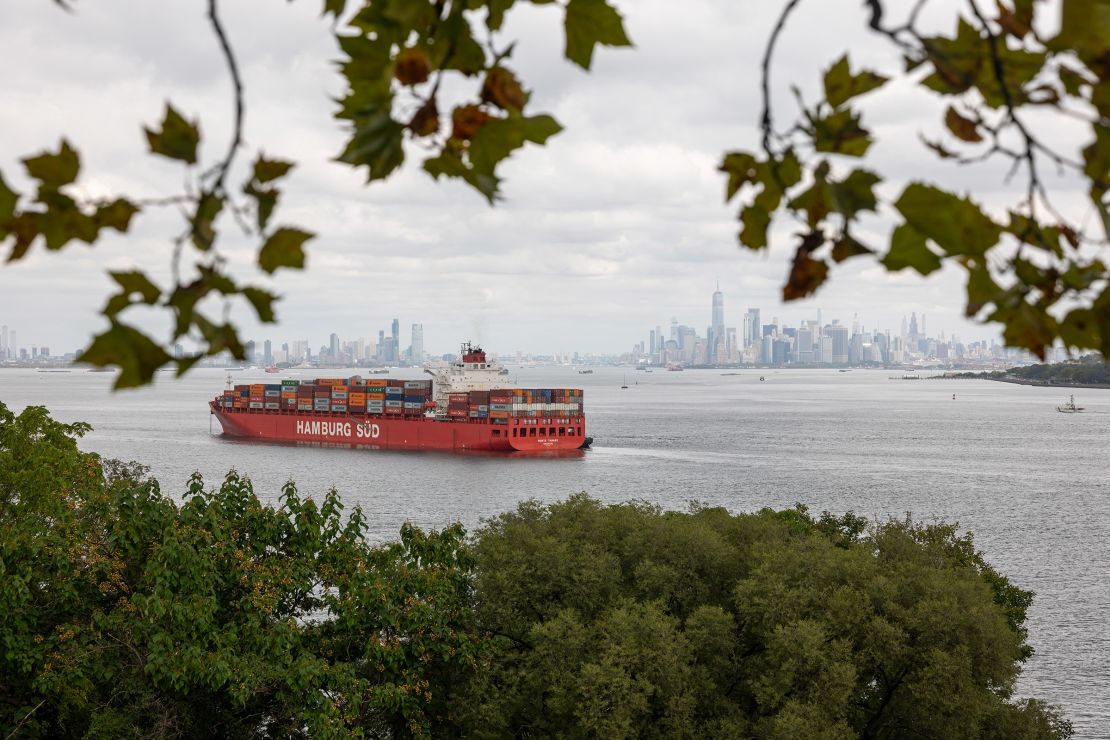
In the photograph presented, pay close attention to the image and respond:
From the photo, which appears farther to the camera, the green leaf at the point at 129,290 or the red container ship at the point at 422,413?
the red container ship at the point at 422,413

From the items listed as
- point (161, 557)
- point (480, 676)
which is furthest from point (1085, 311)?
point (480, 676)

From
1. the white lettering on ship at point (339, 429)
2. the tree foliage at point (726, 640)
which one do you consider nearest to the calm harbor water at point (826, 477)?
the white lettering on ship at point (339, 429)

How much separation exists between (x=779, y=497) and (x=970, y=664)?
36.2 m

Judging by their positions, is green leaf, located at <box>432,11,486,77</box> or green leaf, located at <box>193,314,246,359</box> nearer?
green leaf, located at <box>193,314,246,359</box>

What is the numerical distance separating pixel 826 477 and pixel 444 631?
4824 centimetres

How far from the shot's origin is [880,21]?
1618mm

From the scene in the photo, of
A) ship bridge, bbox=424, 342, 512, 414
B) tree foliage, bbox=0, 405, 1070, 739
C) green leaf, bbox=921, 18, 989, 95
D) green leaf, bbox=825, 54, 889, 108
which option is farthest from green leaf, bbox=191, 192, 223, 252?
ship bridge, bbox=424, 342, 512, 414

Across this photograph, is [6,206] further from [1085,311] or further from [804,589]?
[804,589]

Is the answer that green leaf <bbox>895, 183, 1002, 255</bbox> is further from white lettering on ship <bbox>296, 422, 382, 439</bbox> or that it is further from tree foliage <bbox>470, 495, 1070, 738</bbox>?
white lettering on ship <bbox>296, 422, 382, 439</bbox>

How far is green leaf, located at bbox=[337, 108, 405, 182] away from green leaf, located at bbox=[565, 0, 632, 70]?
1.32ft

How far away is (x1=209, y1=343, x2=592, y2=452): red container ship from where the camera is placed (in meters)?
71.5

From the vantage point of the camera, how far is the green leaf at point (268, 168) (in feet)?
5.15

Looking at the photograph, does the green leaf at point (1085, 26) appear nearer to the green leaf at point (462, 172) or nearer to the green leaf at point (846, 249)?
the green leaf at point (846, 249)

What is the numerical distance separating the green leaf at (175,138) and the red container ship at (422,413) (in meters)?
68.4
